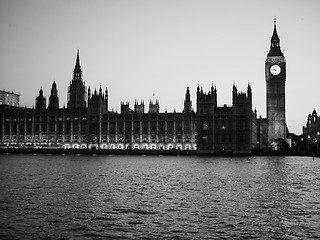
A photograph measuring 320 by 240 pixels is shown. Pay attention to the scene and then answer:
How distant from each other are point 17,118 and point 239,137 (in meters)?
83.5

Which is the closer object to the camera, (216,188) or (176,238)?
(176,238)

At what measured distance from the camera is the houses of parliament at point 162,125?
133 metres

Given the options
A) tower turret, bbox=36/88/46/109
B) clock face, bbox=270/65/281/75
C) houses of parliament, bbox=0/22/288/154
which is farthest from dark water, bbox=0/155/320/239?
tower turret, bbox=36/88/46/109

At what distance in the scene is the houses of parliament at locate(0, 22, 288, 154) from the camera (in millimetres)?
132750

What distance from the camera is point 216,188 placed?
4016 cm

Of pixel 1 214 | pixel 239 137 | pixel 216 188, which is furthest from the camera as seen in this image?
pixel 239 137

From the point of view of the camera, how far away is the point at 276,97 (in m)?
156

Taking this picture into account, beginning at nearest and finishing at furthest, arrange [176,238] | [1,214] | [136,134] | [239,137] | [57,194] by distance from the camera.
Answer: [176,238] → [1,214] → [57,194] → [239,137] → [136,134]

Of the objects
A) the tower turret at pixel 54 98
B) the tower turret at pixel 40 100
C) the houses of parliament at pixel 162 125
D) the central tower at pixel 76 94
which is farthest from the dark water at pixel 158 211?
the tower turret at pixel 40 100

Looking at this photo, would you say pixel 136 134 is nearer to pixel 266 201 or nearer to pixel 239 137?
pixel 239 137

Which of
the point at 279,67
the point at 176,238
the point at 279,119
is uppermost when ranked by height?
the point at 279,67

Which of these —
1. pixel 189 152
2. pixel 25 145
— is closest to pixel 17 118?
pixel 25 145

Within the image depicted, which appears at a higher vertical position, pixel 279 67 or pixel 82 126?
pixel 279 67

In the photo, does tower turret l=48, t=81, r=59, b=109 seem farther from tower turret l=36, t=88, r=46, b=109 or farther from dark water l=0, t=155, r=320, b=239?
dark water l=0, t=155, r=320, b=239
